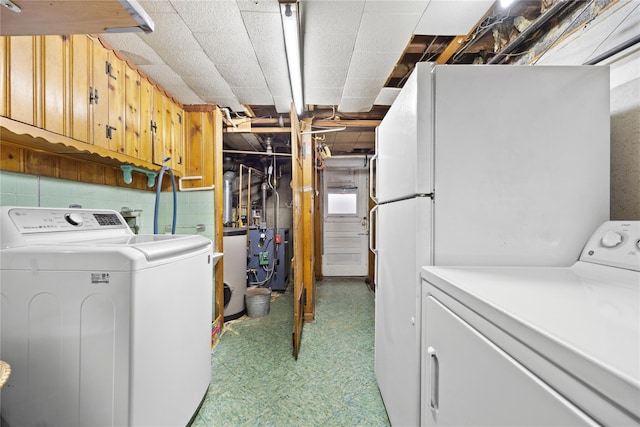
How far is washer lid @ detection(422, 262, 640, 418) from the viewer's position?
1.18ft

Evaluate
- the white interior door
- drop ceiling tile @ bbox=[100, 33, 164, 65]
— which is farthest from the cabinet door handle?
the white interior door

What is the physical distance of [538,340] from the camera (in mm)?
455

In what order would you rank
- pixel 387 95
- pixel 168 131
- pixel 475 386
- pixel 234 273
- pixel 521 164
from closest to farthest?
pixel 475 386, pixel 521 164, pixel 168 131, pixel 387 95, pixel 234 273

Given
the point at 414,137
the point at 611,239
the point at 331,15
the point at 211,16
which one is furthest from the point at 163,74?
the point at 611,239

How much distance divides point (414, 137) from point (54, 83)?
1.78 meters

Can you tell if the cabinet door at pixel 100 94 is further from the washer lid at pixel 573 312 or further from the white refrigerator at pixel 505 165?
the washer lid at pixel 573 312

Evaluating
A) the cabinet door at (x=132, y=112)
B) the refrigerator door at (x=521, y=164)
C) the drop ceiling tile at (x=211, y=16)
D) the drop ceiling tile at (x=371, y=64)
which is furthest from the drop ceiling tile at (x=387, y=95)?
the cabinet door at (x=132, y=112)

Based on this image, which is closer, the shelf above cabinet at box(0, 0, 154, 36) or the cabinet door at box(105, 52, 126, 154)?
the shelf above cabinet at box(0, 0, 154, 36)

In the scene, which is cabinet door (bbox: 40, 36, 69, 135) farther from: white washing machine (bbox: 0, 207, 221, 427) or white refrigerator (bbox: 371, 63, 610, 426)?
white refrigerator (bbox: 371, 63, 610, 426)

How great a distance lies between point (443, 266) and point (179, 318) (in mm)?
1268

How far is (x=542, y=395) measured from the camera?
0.46 m

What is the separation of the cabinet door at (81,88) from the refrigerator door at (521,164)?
184cm

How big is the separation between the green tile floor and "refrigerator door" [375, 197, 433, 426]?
0.25 meters

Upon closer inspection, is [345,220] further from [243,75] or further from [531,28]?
[531,28]
